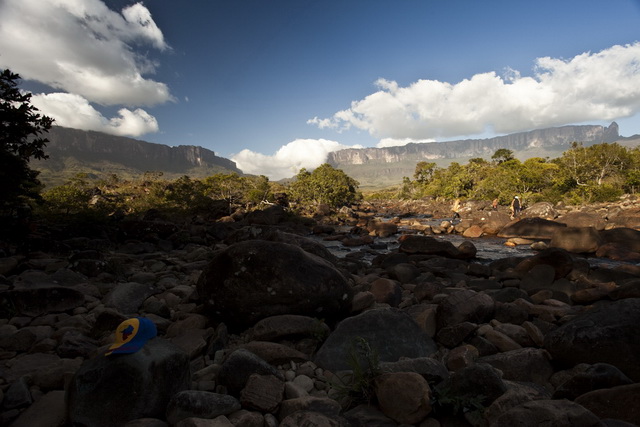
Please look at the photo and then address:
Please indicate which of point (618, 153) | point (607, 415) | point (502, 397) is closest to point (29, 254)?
point (502, 397)

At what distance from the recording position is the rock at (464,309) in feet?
17.0

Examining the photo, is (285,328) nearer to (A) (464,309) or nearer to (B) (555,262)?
(A) (464,309)

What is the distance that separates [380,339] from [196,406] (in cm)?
247

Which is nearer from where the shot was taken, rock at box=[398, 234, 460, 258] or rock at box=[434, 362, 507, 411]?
rock at box=[434, 362, 507, 411]

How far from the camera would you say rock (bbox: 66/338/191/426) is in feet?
9.01

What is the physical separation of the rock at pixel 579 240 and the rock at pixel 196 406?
19.2 m

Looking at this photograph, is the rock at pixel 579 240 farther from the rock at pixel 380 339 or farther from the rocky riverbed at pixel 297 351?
the rock at pixel 380 339

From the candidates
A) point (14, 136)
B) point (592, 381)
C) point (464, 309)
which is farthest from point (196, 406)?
point (14, 136)

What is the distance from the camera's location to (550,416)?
217 cm

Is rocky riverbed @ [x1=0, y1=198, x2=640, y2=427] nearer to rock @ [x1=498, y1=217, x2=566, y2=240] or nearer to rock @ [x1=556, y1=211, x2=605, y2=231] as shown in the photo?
rock @ [x1=498, y1=217, x2=566, y2=240]

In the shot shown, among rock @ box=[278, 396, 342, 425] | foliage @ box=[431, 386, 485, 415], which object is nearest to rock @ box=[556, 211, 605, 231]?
foliage @ box=[431, 386, 485, 415]

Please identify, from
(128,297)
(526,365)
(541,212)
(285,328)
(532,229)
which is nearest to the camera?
(526,365)

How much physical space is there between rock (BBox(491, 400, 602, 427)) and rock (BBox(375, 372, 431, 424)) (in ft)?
2.07

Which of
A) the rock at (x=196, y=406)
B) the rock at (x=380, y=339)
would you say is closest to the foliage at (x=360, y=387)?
the rock at (x=380, y=339)
